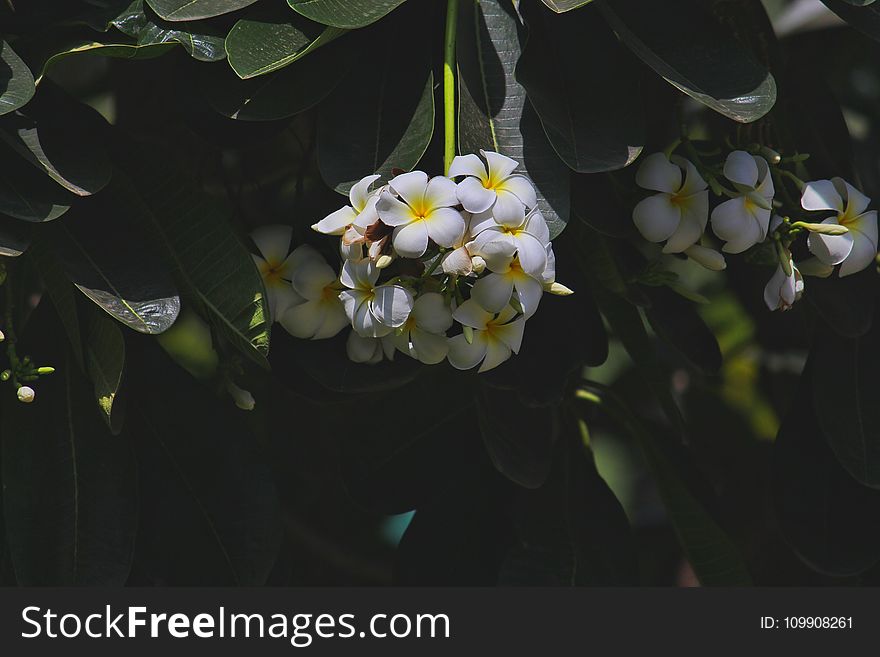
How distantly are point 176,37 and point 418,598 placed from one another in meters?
0.62

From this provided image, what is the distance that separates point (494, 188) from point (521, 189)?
0.8 inches

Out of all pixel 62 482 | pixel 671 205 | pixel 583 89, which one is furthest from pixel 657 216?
pixel 62 482

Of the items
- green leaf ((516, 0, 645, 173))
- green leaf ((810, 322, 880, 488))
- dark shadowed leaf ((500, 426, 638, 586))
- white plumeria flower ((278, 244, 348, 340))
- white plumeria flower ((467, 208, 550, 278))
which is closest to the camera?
white plumeria flower ((467, 208, 550, 278))

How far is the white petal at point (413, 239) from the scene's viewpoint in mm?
687

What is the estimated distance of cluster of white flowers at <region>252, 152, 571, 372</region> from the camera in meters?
0.69

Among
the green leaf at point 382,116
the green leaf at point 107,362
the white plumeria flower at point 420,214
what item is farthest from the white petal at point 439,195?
the green leaf at point 107,362

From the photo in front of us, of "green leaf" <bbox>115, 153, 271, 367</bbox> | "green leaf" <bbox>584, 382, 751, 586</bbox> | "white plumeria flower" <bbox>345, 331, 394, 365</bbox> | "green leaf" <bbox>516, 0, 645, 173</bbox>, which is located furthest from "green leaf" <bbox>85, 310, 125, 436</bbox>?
"green leaf" <bbox>584, 382, 751, 586</bbox>

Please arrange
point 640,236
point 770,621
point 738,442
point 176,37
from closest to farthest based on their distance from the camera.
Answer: point 176,37 < point 640,236 < point 770,621 < point 738,442

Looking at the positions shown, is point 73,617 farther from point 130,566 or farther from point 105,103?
point 105,103

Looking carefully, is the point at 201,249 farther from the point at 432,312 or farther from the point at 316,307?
the point at 432,312

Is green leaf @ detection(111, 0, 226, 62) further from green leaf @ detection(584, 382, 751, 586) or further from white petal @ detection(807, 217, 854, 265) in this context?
green leaf @ detection(584, 382, 751, 586)

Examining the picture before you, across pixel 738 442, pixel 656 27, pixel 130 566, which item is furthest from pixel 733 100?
pixel 738 442

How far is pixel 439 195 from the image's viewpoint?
696mm

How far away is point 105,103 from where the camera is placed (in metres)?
1.55
